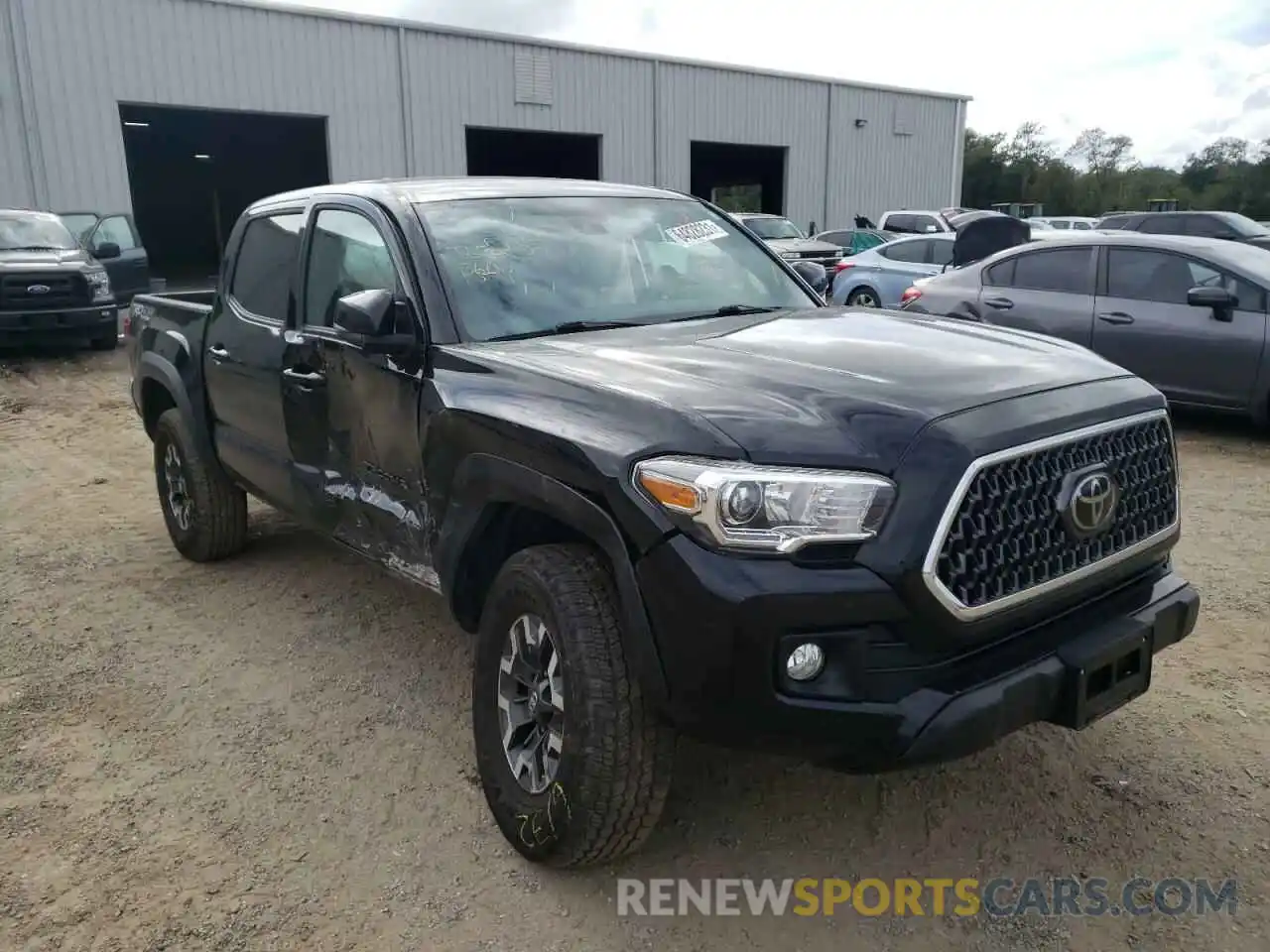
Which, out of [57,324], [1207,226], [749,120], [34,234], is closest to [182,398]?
[57,324]

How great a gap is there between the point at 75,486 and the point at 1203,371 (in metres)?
8.03

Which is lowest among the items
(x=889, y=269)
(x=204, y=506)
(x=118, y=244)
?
(x=204, y=506)

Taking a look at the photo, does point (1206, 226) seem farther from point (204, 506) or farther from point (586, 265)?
point (204, 506)

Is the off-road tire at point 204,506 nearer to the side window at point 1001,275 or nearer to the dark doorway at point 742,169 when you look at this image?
the side window at point 1001,275

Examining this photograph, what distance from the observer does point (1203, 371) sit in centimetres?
748

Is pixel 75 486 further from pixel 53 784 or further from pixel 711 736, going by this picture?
pixel 711 736

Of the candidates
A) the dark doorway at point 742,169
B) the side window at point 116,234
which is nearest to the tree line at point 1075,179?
→ the dark doorway at point 742,169

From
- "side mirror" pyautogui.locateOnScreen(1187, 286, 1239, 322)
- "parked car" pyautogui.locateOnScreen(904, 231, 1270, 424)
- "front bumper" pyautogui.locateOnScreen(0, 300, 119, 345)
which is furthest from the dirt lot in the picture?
"front bumper" pyautogui.locateOnScreen(0, 300, 119, 345)

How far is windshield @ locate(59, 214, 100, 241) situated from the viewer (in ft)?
50.3

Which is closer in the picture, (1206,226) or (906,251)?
(906,251)

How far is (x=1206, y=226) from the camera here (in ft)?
49.6

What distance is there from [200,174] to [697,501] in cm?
A: 3570

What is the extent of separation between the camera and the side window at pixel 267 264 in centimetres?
428

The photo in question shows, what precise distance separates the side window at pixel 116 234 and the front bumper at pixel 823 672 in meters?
15.3
